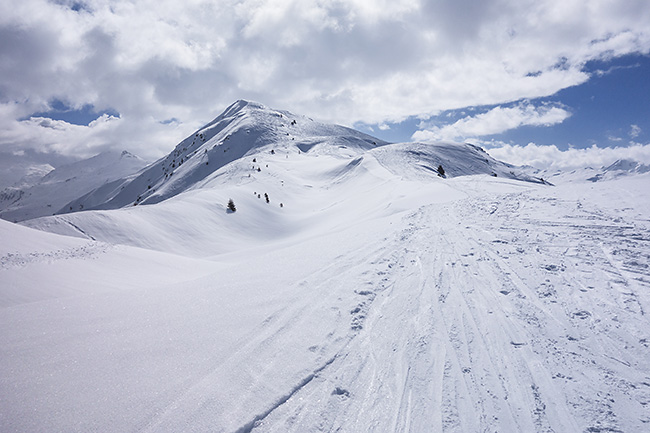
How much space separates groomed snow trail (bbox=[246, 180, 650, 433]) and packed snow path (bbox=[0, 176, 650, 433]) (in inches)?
0.9

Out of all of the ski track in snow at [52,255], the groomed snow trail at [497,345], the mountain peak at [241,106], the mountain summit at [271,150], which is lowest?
the groomed snow trail at [497,345]

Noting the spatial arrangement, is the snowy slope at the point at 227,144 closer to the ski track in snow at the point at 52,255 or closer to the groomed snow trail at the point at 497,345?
the ski track in snow at the point at 52,255

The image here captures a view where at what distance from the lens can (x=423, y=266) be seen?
27.8 ft

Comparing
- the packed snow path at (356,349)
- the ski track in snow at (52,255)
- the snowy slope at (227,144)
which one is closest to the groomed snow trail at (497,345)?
the packed snow path at (356,349)

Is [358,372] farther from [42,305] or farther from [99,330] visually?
[42,305]

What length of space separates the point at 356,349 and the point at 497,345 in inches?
89.3

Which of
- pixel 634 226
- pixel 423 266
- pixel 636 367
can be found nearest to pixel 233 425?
pixel 636 367

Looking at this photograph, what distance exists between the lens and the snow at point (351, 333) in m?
3.82

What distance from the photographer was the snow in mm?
3820

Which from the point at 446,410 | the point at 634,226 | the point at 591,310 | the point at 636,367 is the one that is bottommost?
the point at 446,410

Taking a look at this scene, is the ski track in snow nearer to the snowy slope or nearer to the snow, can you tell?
the snow

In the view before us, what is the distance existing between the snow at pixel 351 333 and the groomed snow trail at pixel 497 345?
0.09 ft

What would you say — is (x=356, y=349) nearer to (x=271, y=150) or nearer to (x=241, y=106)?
(x=271, y=150)

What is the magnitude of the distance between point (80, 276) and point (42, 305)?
2.09 metres
